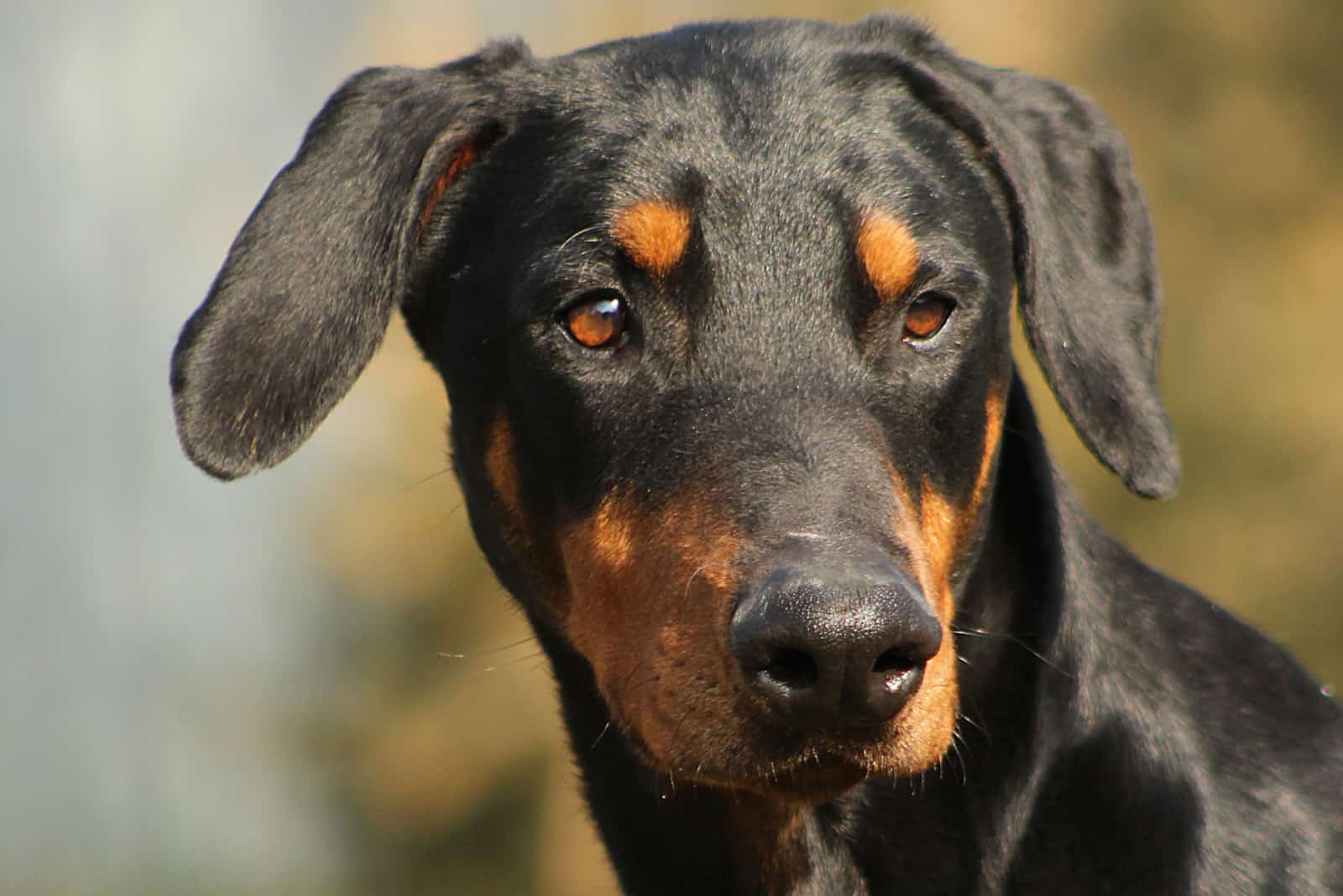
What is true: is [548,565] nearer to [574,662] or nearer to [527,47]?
[574,662]

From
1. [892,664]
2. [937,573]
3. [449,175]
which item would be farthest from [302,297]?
[892,664]

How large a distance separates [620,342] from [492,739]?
10495mm

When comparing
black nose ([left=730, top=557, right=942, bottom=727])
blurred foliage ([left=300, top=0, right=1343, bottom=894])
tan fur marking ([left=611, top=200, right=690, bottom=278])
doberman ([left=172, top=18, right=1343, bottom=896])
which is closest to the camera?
black nose ([left=730, top=557, right=942, bottom=727])

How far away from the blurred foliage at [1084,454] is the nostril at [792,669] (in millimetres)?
9880

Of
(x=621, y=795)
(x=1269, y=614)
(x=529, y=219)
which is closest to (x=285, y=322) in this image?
(x=529, y=219)

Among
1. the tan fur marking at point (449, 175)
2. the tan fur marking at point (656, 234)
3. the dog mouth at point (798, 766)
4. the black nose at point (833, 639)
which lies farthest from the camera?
the tan fur marking at point (449, 175)

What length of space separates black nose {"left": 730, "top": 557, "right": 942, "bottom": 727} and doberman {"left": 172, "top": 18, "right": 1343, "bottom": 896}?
10cm

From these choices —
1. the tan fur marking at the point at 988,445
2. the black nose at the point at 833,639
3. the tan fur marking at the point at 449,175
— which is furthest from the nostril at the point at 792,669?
the tan fur marking at the point at 449,175

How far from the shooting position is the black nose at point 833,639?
8.37 ft

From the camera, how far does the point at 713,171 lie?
3.26m

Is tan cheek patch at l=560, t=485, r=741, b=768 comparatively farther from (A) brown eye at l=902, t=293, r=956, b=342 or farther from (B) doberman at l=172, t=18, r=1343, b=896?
(A) brown eye at l=902, t=293, r=956, b=342

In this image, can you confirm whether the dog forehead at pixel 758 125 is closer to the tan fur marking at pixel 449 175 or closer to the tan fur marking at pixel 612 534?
the tan fur marking at pixel 449 175

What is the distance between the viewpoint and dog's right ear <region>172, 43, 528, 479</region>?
342 cm

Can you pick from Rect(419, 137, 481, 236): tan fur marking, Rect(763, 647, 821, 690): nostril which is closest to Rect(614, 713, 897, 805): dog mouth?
Rect(763, 647, 821, 690): nostril
